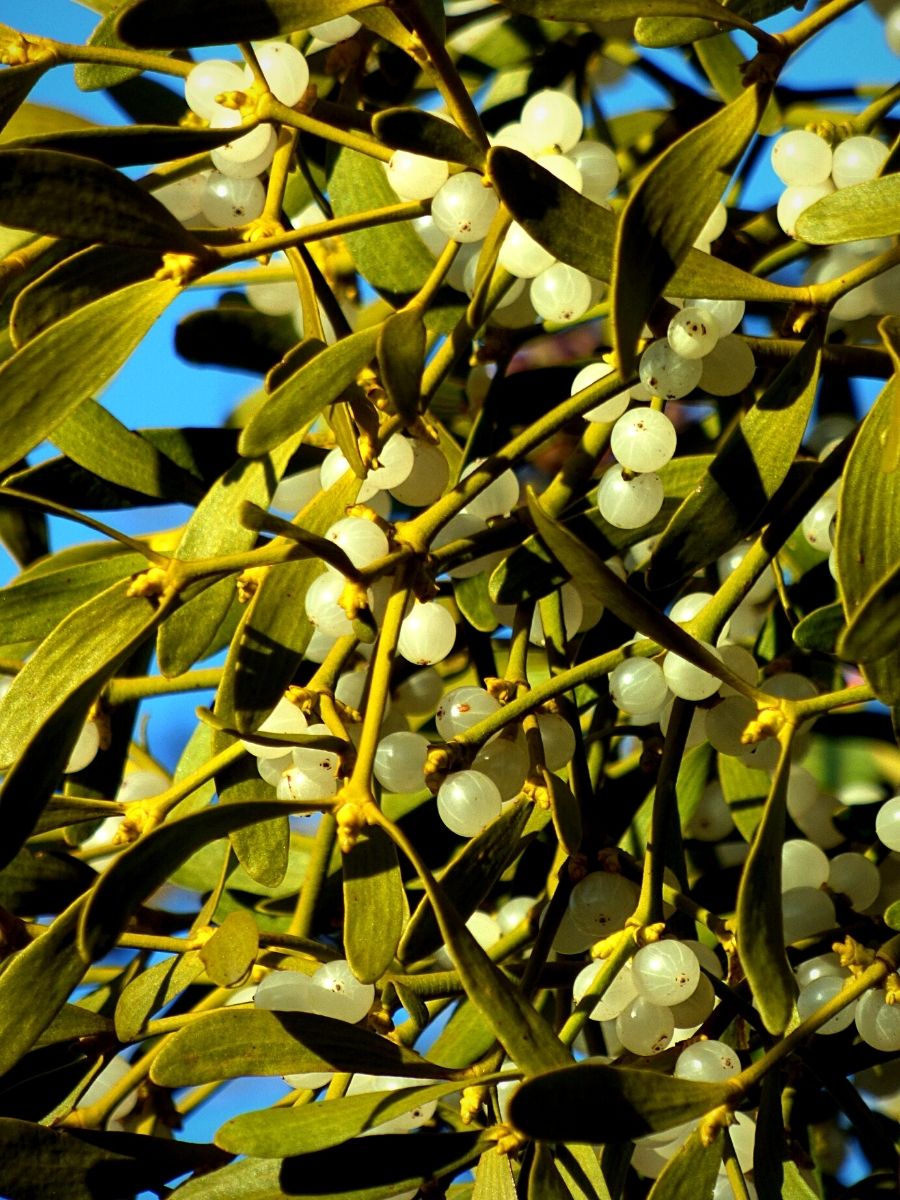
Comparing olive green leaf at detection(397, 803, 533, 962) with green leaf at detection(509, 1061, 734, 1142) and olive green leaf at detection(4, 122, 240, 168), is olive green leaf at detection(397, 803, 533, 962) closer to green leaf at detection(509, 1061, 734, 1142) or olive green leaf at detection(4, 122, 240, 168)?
green leaf at detection(509, 1061, 734, 1142)

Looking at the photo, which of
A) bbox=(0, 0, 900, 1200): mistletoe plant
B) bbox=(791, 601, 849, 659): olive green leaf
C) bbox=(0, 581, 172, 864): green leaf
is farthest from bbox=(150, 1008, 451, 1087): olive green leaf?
bbox=(791, 601, 849, 659): olive green leaf

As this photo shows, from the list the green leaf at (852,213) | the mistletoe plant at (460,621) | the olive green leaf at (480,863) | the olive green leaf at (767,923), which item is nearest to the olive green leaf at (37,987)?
the mistletoe plant at (460,621)

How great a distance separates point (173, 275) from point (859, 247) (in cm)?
27

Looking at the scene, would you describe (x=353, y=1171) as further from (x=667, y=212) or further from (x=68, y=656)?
(x=667, y=212)

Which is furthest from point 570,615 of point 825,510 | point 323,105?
point 323,105

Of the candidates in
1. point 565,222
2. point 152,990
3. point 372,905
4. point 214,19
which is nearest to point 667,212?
point 565,222

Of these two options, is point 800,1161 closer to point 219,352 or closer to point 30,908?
point 30,908

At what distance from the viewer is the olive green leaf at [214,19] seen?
390mm

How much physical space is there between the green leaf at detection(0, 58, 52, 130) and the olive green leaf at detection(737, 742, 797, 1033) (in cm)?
33

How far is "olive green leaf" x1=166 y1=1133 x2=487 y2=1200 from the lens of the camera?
1.49 ft

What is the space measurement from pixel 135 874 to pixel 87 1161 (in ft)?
0.57

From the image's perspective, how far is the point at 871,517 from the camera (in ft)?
1.43

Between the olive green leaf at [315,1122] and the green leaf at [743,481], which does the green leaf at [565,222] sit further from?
the olive green leaf at [315,1122]

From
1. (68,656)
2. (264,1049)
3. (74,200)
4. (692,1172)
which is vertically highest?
(74,200)
